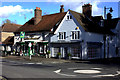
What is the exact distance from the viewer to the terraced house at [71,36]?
30.5 meters

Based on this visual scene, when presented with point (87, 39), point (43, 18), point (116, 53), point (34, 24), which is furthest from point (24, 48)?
point (116, 53)

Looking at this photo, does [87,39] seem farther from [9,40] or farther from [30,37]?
[9,40]

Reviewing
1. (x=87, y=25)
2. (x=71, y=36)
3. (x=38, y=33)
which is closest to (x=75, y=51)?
(x=71, y=36)

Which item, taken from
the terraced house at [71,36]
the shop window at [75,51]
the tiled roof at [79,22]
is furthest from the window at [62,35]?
the shop window at [75,51]

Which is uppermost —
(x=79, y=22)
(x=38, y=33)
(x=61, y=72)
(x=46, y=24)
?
(x=46, y=24)

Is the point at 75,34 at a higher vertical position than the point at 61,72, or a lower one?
higher

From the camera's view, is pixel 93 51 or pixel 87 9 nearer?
pixel 93 51

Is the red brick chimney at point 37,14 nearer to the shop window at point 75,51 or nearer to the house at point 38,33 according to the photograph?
the house at point 38,33

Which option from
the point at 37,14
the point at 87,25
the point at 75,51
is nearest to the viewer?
the point at 75,51

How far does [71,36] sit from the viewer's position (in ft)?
103

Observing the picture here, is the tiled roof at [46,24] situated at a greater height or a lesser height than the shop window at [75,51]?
greater

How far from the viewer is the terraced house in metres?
30.5

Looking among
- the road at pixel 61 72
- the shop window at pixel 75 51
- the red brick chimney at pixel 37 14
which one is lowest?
the road at pixel 61 72

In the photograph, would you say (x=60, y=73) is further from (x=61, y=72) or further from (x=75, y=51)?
(x=75, y=51)
